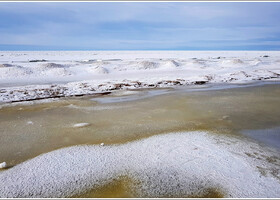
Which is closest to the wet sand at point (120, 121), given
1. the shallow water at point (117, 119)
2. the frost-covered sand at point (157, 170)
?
the shallow water at point (117, 119)

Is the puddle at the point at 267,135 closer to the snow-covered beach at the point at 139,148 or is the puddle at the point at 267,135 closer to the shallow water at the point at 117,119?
the snow-covered beach at the point at 139,148

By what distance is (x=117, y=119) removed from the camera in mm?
6195

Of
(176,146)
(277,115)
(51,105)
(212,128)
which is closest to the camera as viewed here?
(176,146)

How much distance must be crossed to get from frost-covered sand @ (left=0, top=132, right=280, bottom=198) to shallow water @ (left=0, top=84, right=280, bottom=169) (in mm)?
504

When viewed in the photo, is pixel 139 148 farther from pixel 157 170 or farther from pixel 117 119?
pixel 117 119

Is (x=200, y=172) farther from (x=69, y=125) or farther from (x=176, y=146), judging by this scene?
(x=69, y=125)

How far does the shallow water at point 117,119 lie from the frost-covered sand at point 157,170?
50 centimetres

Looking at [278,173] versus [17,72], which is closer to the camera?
[278,173]

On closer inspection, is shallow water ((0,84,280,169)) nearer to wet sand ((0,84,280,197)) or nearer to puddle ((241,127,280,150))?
wet sand ((0,84,280,197))

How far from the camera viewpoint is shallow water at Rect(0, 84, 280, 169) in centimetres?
475

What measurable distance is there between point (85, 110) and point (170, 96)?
3.56 m

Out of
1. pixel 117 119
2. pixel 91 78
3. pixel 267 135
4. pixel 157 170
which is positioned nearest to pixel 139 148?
pixel 157 170

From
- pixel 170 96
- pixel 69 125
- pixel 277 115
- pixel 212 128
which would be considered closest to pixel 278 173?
pixel 212 128

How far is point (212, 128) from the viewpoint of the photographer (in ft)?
17.7
